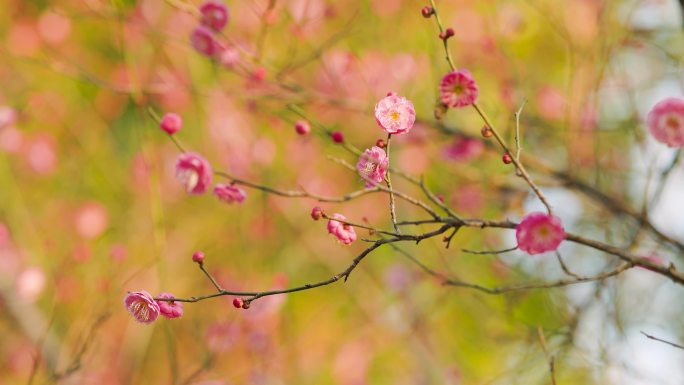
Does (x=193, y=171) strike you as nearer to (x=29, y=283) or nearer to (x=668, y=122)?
(x=668, y=122)

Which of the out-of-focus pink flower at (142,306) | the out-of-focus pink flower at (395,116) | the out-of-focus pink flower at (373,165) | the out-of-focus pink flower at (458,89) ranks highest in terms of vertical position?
the out-of-focus pink flower at (458,89)

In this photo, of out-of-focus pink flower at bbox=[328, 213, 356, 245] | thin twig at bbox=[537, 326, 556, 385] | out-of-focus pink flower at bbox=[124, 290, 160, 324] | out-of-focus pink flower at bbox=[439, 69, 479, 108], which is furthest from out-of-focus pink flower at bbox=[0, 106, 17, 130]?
thin twig at bbox=[537, 326, 556, 385]

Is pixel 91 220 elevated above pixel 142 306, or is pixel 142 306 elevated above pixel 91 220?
pixel 142 306

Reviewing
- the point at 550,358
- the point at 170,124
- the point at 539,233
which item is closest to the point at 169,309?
the point at 170,124

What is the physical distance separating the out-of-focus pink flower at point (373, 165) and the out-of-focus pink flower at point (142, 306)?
53cm

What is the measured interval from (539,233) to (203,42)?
58.6 inches

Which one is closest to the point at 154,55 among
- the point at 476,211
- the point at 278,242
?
the point at 278,242

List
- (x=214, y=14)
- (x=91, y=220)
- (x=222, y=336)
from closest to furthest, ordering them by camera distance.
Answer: (x=214, y=14)
(x=222, y=336)
(x=91, y=220)

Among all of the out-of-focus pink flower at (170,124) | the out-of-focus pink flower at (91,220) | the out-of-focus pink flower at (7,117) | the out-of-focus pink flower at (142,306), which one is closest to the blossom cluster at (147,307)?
the out-of-focus pink flower at (142,306)

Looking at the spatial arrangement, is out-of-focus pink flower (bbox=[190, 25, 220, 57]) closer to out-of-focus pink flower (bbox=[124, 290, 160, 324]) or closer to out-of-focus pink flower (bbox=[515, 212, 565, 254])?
out-of-focus pink flower (bbox=[124, 290, 160, 324])

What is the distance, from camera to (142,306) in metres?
1.36

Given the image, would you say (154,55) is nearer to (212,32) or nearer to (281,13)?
(281,13)

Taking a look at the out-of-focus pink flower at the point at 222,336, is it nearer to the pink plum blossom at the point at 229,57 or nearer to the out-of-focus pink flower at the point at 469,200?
the pink plum blossom at the point at 229,57

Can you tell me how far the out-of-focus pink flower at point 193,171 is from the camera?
1.67 meters
